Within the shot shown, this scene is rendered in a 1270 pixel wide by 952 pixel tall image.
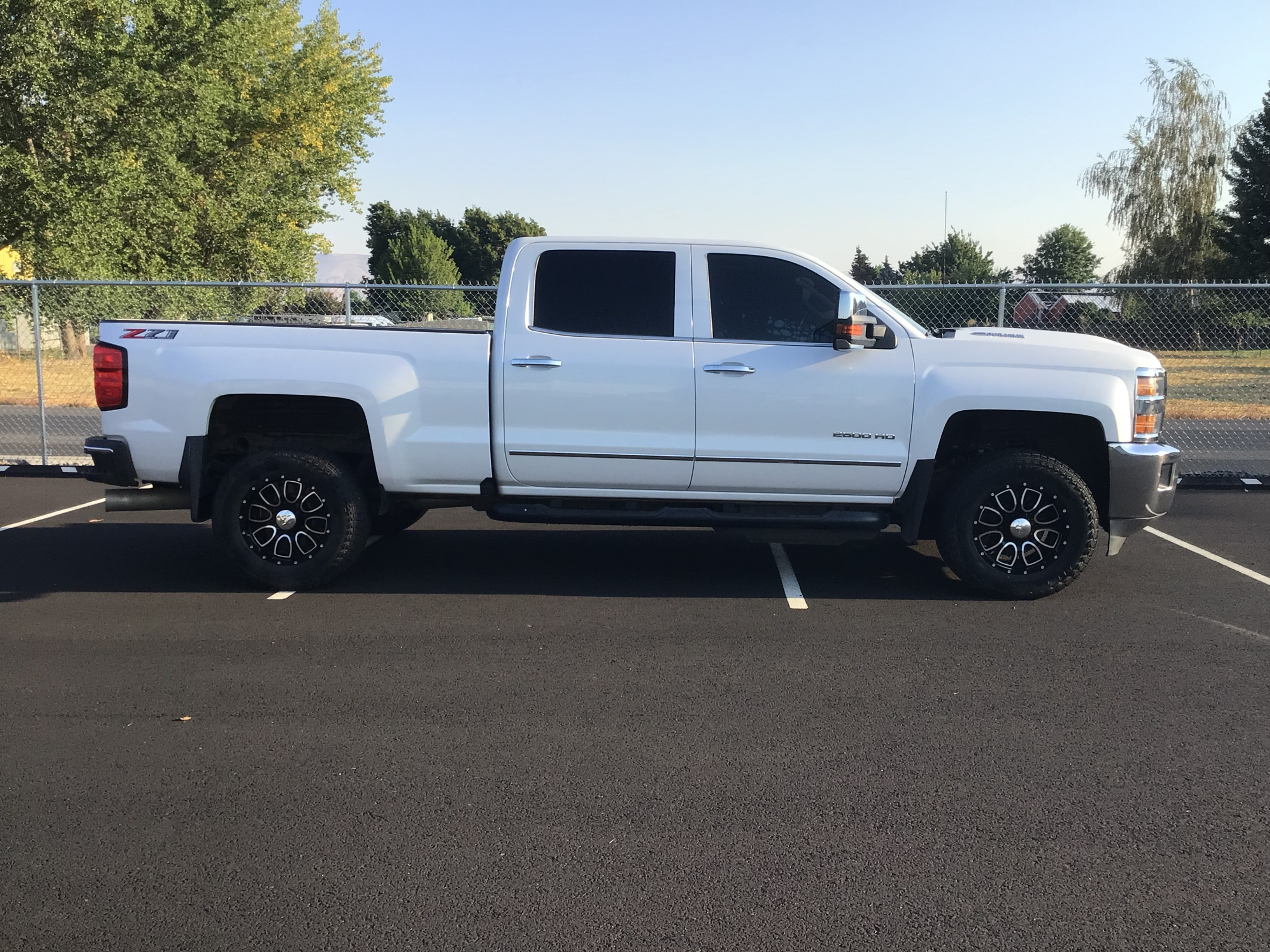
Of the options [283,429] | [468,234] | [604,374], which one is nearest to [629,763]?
[604,374]

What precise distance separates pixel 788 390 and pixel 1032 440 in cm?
168

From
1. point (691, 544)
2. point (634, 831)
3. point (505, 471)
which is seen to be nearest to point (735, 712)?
point (634, 831)

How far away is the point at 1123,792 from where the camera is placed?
12.4 ft

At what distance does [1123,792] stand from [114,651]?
4.68 meters

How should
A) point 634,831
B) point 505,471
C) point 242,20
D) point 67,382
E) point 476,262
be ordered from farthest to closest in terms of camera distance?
point 476,262 → point 242,20 → point 67,382 → point 505,471 → point 634,831

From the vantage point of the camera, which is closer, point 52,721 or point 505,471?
point 52,721

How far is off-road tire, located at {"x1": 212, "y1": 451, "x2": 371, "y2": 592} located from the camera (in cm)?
638

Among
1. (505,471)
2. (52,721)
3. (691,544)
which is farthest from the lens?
(691,544)

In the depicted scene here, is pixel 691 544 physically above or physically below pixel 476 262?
below

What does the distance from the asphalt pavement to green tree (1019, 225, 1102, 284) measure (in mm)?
93399

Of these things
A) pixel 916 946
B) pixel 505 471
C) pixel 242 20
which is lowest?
pixel 916 946

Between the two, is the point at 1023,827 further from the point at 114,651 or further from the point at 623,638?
the point at 114,651

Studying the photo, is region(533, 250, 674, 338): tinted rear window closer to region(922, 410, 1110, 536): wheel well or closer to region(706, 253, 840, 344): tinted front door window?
region(706, 253, 840, 344): tinted front door window

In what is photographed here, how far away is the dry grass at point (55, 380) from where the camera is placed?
1413 cm
